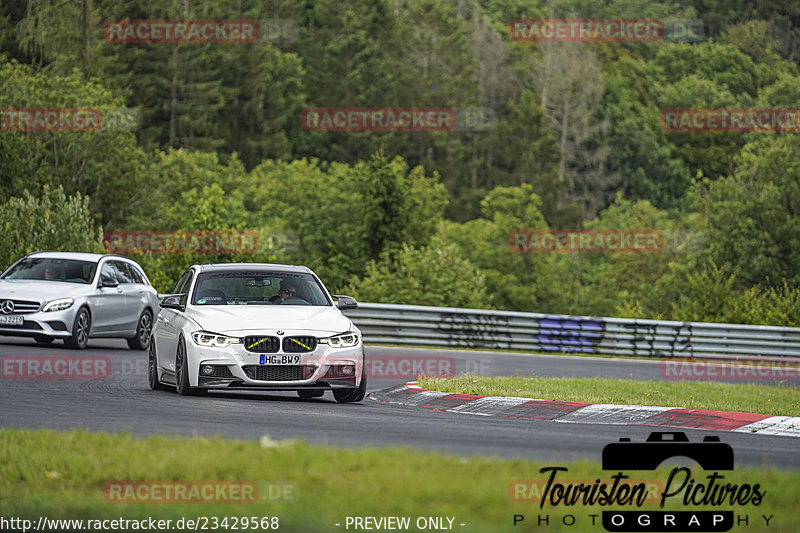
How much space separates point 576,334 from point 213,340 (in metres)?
17.5

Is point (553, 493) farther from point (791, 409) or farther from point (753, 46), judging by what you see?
point (753, 46)

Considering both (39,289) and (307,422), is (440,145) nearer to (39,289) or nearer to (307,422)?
(39,289)

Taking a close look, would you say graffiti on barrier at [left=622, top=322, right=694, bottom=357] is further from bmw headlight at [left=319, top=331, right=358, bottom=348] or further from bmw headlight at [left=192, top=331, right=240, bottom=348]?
bmw headlight at [left=192, top=331, right=240, bottom=348]

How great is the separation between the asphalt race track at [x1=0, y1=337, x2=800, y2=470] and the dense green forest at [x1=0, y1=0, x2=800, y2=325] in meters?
27.5

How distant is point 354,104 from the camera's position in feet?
350

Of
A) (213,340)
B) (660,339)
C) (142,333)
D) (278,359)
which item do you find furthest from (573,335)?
(213,340)

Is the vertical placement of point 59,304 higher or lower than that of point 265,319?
lower

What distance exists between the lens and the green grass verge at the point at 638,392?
15.9 metres

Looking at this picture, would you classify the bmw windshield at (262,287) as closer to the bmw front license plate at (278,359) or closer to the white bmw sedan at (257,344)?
the white bmw sedan at (257,344)

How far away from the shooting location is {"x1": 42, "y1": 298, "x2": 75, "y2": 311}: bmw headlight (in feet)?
72.7

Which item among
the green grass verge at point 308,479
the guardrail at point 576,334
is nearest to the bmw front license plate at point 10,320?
the guardrail at point 576,334

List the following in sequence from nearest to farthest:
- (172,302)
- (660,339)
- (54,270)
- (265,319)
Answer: (265,319) < (172,302) < (54,270) < (660,339)

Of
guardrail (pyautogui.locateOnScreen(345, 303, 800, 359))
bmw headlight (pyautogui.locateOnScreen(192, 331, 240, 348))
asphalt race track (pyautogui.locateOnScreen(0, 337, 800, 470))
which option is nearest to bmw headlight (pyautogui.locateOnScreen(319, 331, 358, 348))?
asphalt race track (pyautogui.locateOnScreen(0, 337, 800, 470))

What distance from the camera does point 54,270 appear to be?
23688 millimetres
